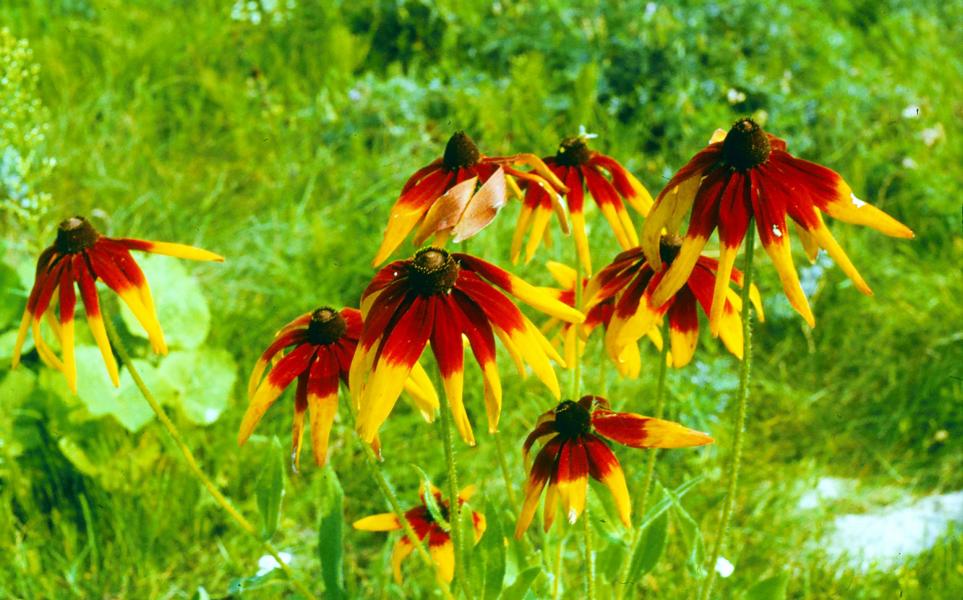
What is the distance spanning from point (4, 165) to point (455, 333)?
6.94ft

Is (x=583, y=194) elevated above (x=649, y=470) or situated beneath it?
elevated above

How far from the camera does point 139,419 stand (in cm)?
238

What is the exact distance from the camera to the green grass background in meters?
2.31

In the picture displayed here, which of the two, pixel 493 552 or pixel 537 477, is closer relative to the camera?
pixel 537 477

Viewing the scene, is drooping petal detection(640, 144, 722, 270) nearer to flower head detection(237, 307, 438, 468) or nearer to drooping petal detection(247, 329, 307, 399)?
flower head detection(237, 307, 438, 468)

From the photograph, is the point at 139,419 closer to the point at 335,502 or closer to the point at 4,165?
the point at 335,502

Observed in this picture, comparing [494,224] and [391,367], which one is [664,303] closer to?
[391,367]

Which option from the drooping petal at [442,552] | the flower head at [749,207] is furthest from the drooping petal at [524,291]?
the drooping petal at [442,552]

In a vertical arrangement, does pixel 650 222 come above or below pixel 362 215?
below

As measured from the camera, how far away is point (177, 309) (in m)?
2.58

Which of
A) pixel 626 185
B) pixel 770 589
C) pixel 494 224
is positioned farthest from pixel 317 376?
pixel 494 224

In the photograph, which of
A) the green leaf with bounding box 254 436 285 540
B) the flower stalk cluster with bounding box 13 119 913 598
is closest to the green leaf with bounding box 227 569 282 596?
the green leaf with bounding box 254 436 285 540

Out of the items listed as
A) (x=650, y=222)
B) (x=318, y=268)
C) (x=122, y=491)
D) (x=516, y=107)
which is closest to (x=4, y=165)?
(x=318, y=268)

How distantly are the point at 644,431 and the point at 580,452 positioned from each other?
0.09m
